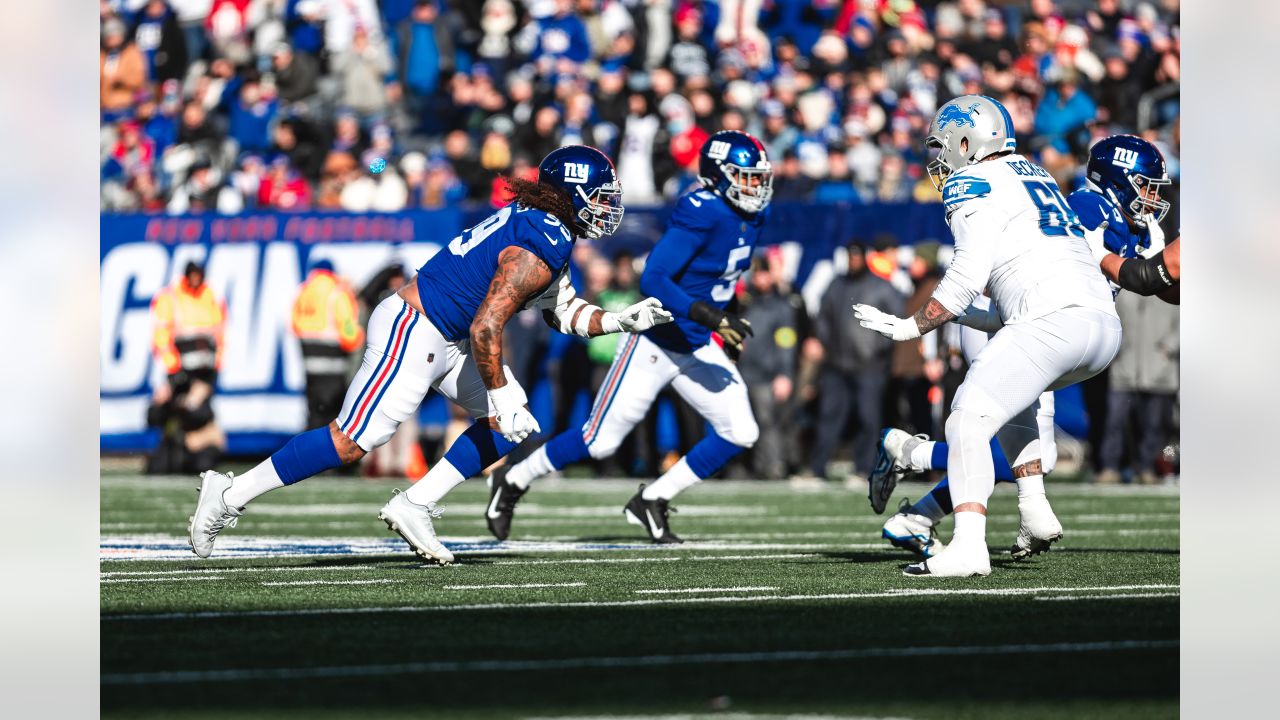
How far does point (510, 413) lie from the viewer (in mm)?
7832

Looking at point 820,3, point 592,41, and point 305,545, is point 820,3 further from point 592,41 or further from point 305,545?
point 305,545

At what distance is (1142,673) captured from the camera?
5027 millimetres

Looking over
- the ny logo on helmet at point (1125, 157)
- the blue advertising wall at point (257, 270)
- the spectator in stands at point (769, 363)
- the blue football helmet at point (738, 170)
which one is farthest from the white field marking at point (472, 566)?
the blue advertising wall at point (257, 270)

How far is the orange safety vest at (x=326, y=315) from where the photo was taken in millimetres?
16453

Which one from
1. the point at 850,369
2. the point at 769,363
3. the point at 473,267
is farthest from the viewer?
the point at 769,363

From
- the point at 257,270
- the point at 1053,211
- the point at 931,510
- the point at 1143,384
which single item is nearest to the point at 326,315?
the point at 257,270

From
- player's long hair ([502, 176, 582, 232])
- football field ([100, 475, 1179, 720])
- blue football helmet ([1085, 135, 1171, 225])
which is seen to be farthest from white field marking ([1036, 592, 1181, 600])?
player's long hair ([502, 176, 582, 232])

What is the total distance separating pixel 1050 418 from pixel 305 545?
12.2 ft

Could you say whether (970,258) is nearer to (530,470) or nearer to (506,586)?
(506,586)

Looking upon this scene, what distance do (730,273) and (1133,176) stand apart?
2.39 metres

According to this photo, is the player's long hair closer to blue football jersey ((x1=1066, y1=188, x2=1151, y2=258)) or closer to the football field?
the football field
